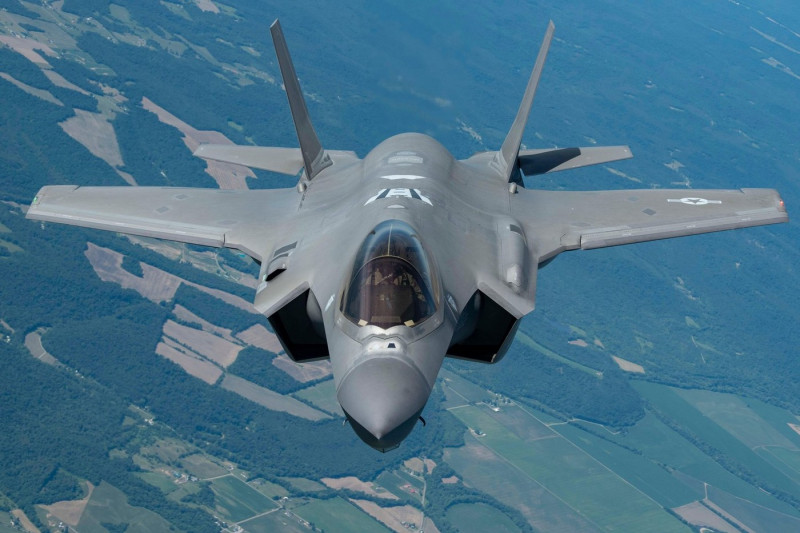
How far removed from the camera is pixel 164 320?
184m

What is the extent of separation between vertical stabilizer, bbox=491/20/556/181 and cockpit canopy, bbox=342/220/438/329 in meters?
10.2

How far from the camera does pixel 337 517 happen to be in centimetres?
14262

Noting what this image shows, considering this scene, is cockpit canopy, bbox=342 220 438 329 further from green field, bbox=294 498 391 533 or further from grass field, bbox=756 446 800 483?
grass field, bbox=756 446 800 483

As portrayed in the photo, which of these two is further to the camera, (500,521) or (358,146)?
(358,146)

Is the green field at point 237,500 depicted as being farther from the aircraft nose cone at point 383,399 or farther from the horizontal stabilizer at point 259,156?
the aircraft nose cone at point 383,399

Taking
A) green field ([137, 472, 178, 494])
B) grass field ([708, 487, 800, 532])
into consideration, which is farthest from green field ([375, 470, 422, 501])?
grass field ([708, 487, 800, 532])

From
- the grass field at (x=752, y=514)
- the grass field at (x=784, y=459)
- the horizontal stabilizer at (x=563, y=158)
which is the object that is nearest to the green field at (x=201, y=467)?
the grass field at (x=752, y=514)

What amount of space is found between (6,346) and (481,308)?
570 feet

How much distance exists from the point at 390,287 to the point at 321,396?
145 m

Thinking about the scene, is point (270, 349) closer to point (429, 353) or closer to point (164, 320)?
point (164, 320)

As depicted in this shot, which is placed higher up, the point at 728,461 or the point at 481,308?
the point at 481,308

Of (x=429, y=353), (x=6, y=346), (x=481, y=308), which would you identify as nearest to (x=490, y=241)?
(x=481, y=308)

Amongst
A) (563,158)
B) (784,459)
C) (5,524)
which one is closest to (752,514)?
(784,459)

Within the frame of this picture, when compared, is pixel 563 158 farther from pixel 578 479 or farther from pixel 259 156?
pixel 578 479
